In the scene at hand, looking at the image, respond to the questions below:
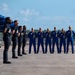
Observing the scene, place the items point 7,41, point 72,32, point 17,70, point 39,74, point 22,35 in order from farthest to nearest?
point 72,32
point 22,35
point 7,41
point 17,70
point 39,74

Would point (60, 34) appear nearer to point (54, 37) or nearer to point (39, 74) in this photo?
point (54, 37)

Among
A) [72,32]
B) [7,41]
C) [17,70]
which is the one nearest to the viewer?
[17,70]

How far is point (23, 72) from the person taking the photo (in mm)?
10828

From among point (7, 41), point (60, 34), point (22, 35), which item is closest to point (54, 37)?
point (60, 34)

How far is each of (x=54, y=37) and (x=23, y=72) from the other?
414 inches


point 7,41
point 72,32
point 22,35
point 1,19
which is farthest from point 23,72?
point 1,19

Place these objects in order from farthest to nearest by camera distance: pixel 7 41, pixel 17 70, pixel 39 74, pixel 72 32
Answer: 1. pixel 72 32
2. pixel 7 41
3. pixel 17 70
4. pixel 39 74

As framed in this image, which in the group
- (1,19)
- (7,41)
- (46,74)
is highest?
(1,19)

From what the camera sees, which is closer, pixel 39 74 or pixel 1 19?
pixel 39 74

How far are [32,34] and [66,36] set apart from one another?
2.17 metres

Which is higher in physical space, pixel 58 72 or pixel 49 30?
pixel 49 30

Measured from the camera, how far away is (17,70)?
37.2 ft

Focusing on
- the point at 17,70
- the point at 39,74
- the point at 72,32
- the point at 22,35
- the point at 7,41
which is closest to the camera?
the point at 39,74

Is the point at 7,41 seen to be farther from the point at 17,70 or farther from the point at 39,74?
the point at 39,74
